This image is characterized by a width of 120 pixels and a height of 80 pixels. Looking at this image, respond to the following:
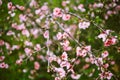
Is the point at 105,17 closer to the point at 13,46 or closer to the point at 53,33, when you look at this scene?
the point at 53,33

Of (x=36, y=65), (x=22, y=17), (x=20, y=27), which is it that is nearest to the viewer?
(x=22, y=17)

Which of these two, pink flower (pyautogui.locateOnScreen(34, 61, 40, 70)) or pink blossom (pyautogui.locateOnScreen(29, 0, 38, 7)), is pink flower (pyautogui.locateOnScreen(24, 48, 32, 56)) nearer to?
pink flower (pyautogui.locateOnScreen(34, 61, 40, 70))

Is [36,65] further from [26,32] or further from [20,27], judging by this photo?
[20,27]

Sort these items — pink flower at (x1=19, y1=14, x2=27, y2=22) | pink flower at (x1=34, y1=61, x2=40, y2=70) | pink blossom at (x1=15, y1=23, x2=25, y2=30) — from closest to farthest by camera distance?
1. pink flower at (x1=19, y1=14, x2=27, y2=22)
2. pink flower at (x1=34, y1=61, x2=40, y2=70)
3. pink blossom at (x1=15, y1=23, x2=25, y2=30)

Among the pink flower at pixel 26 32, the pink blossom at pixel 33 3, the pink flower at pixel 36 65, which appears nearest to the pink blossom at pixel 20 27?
the pink flower at pixel 26 32

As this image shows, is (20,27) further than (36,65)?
Yes

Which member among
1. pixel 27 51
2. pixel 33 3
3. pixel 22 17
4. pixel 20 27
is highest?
pixel 33 3

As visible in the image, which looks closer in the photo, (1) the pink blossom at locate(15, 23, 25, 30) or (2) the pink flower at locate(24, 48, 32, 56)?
(2) the pink flower at locate(24, 48, 32, 56)

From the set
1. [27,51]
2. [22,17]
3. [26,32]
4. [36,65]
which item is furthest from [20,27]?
[36,65]

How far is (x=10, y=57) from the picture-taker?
725 cm

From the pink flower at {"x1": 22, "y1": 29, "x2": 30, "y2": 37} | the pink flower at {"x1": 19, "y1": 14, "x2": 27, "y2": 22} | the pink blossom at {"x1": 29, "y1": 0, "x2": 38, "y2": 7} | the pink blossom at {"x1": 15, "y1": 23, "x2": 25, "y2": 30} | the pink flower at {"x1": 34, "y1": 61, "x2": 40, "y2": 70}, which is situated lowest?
the pink flower at {"x1": 34, "y1": 61, "x2": 40, "y2": 70}

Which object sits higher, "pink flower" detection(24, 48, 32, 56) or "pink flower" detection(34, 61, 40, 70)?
"pink flower" detection(24, 48, 32, 56)

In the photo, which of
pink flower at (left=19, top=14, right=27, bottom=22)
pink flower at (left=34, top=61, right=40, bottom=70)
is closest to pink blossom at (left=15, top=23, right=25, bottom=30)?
pink flower at (left=19, top=14, right=27, bottom=22)

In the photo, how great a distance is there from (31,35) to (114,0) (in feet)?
8.28
